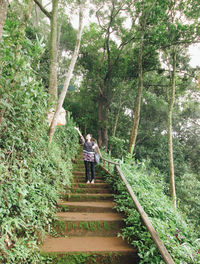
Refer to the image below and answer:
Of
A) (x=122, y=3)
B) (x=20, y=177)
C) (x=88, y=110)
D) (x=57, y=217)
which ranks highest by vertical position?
(x=122, y=3)

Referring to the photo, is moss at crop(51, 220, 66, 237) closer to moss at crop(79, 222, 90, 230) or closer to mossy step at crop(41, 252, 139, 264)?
moss at crop(79, 222, 90, 230)

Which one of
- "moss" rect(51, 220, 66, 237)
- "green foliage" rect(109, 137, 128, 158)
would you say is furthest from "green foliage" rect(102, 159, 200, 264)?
"green foliage" rect(109, 137, 128, 158)

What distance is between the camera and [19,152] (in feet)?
9.08

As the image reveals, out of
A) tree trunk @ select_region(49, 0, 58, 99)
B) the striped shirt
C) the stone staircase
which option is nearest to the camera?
the stone staircase

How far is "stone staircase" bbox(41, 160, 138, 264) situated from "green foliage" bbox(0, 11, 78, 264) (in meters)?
0.31

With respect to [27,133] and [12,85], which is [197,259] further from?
[12,85]

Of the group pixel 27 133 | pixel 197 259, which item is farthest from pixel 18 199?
pixel 197 259

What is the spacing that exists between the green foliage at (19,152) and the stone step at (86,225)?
0.88ft

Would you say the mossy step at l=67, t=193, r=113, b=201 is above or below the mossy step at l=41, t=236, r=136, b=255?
above

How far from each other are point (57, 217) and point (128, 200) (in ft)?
5.16

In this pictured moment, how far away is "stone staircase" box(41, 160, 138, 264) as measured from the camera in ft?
8.47

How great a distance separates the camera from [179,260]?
2.38 m

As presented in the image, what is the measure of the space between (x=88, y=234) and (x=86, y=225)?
155 millimetres

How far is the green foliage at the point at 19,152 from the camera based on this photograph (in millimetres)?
2213
